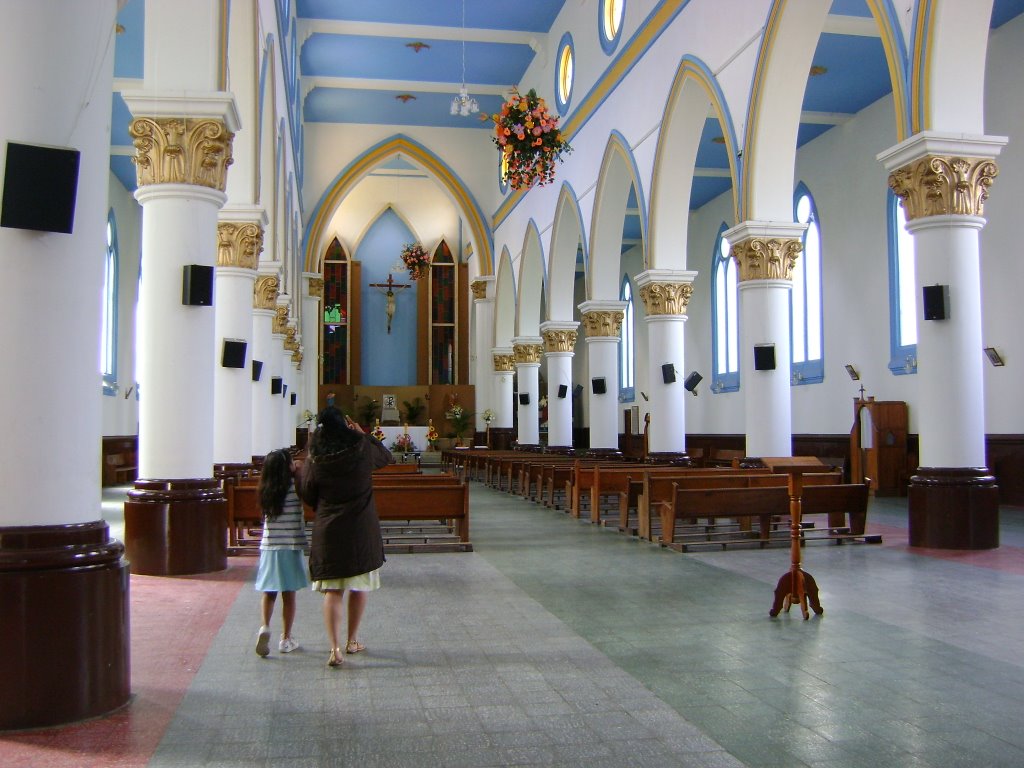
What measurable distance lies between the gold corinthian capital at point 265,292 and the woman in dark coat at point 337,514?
10609mm

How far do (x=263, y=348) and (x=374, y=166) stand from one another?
14856mm

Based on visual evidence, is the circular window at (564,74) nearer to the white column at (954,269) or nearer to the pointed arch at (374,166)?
the pointed arch at (374,166)

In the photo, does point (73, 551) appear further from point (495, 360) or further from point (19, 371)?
point (495, 360)

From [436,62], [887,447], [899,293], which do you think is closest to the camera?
[887,447]

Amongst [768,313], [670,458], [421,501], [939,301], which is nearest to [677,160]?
[768,313]

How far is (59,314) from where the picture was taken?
14.0 feet

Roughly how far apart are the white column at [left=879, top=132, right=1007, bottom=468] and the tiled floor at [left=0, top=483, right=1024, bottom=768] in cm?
161

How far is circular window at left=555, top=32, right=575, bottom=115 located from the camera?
2167cm

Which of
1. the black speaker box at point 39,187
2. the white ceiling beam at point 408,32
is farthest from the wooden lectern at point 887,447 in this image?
the black speaker box at point 39,187

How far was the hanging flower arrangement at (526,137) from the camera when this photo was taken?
565 inches

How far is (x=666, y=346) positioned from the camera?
52.0ft

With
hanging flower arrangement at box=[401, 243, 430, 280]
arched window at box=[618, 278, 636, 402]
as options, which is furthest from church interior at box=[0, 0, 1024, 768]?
hanging flower arrangement at box=[401, 243, 430, 280]

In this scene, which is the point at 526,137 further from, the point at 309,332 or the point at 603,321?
the point at 309,332

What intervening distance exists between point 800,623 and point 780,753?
8.29 ft
